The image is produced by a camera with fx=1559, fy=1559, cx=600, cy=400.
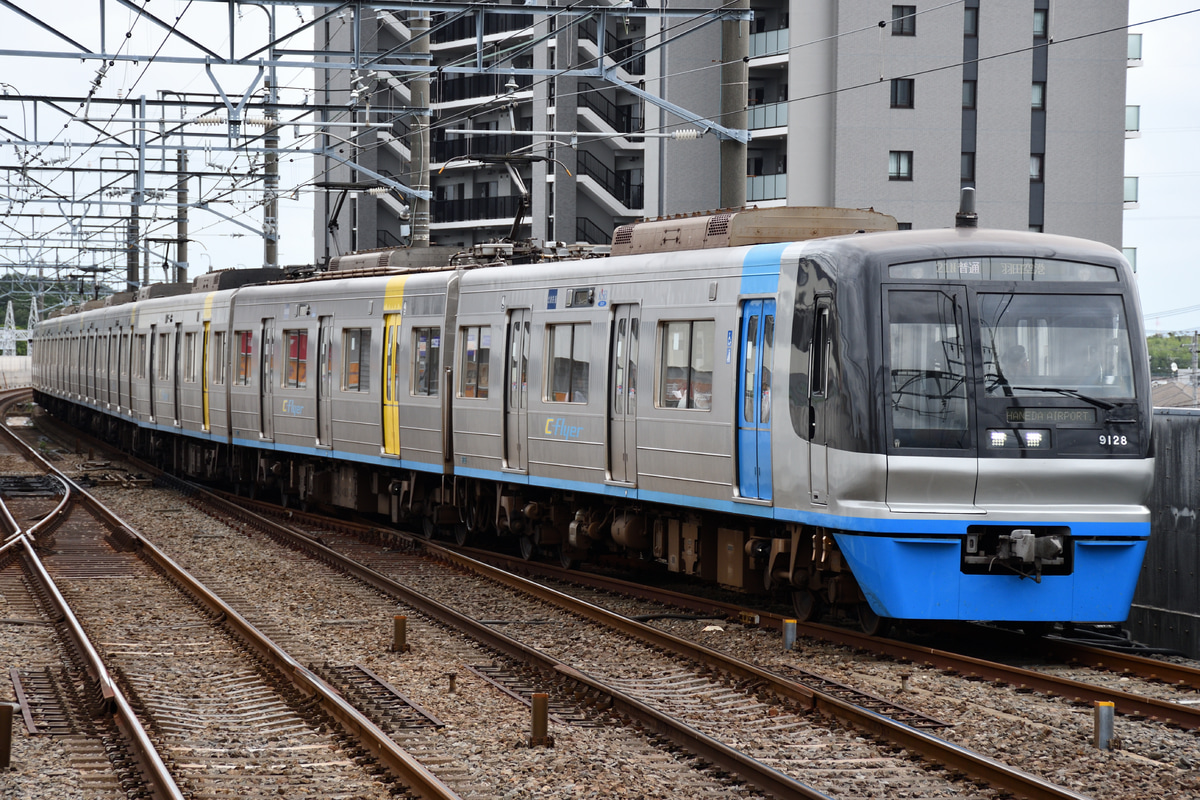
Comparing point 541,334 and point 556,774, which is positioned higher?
point 541,334

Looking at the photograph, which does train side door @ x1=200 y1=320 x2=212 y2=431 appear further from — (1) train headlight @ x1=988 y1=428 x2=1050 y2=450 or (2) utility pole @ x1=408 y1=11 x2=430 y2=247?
(1) train headlight @ x1=988 y1=428 x2=1050 y2=450

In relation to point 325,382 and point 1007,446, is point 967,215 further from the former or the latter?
point 325,382

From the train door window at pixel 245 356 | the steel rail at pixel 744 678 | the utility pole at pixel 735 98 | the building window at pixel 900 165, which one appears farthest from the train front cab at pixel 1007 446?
the building window at pixel 900 165

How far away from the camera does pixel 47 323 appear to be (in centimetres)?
5156

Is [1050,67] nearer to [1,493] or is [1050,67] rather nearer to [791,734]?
[1,493]

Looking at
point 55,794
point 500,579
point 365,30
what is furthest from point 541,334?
point 365,30

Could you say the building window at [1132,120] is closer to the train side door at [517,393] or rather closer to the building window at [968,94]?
the building window at [968,94]

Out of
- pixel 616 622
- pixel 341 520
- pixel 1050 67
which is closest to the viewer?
pixel 616 622

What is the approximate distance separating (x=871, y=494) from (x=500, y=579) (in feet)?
16.8

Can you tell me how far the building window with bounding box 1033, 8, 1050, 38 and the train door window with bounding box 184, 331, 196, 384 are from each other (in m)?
25.3

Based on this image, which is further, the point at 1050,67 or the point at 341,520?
the point at 1050,67

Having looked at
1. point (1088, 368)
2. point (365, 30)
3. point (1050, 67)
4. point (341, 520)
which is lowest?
point (341, 520)

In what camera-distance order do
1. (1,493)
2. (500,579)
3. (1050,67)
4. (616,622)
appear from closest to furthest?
(616,622) → (500,579) → (1,493) → (1050,67)

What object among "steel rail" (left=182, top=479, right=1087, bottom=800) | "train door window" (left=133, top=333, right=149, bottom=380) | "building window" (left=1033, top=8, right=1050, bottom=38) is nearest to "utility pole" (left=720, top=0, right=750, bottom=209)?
"steel rail" (left=182, top=479, right=1087, bottom=800)
